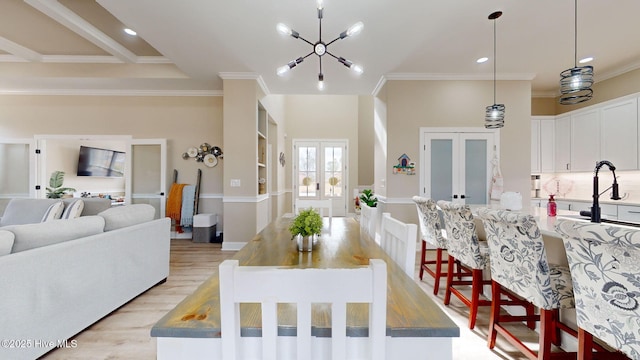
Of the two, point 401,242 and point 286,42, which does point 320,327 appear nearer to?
point 401,242

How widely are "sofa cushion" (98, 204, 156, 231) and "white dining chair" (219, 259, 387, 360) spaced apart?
2.43 meters

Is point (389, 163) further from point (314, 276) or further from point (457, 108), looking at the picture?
point (314, 276)

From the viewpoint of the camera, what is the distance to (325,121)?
798 cm

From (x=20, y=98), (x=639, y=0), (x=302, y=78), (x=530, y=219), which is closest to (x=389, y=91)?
(x=302, y=78)

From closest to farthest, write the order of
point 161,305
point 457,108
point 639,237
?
point 639,237 → point 161,305 → point 457,108

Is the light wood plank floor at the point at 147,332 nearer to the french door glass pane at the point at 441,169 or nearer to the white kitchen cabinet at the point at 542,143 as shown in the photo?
the french door glass pane at the point at 441,169

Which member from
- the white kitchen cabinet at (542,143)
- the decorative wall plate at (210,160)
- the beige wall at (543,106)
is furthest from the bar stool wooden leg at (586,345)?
the beige wall at (543,106)

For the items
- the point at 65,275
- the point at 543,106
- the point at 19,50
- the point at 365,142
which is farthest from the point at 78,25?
the point at 543,106

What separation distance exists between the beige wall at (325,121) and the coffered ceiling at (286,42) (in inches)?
116

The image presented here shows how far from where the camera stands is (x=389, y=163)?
4.31 m

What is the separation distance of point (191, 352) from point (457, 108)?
4678mm

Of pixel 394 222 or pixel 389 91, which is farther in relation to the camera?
pixel 389 91

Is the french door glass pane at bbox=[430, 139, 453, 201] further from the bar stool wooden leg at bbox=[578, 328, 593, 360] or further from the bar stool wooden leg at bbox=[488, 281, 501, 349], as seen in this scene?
the bar stool wooden leg at bbox=[578, 328, 593, 360]

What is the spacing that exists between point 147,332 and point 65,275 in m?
0.70
